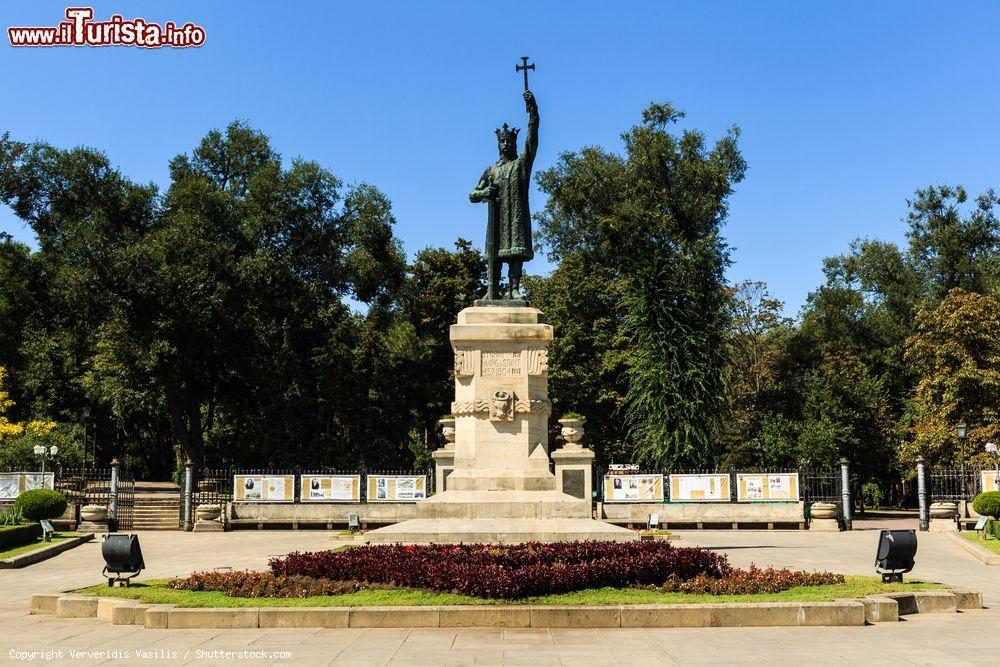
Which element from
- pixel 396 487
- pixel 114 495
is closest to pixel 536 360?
pixel 396 487

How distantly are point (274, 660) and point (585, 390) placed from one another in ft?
125

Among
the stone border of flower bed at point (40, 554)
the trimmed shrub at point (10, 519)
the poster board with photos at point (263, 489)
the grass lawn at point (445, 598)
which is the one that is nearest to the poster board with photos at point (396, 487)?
the poster board with photos at point (263, 489)

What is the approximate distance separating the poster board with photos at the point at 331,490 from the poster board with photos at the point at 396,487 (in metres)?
0.57

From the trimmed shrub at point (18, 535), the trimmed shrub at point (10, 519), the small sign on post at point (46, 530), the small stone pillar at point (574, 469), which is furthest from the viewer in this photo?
the small stone pillar at point (574, 469)

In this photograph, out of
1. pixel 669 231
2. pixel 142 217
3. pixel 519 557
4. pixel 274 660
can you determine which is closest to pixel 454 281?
pixel 669 231

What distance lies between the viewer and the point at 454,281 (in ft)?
170

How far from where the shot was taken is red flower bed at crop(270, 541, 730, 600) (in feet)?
38.2

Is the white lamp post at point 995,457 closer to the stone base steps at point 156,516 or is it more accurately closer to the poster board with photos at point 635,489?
the poster board with photos at point 635,489

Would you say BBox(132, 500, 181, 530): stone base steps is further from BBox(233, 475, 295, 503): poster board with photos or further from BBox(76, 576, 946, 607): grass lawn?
BBox(76, 576, 946, 607): grass lawn

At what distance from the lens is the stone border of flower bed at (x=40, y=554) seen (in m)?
22.1

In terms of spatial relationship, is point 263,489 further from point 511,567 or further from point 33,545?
point 511,567

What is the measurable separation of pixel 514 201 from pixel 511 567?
9100 mm

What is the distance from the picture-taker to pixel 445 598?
1153cm

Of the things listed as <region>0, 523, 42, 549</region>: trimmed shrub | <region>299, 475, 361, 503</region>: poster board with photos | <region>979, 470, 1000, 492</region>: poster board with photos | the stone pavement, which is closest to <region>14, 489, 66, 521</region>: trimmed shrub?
<region>0, 523, 42, 549</region>: trimmed shrub
